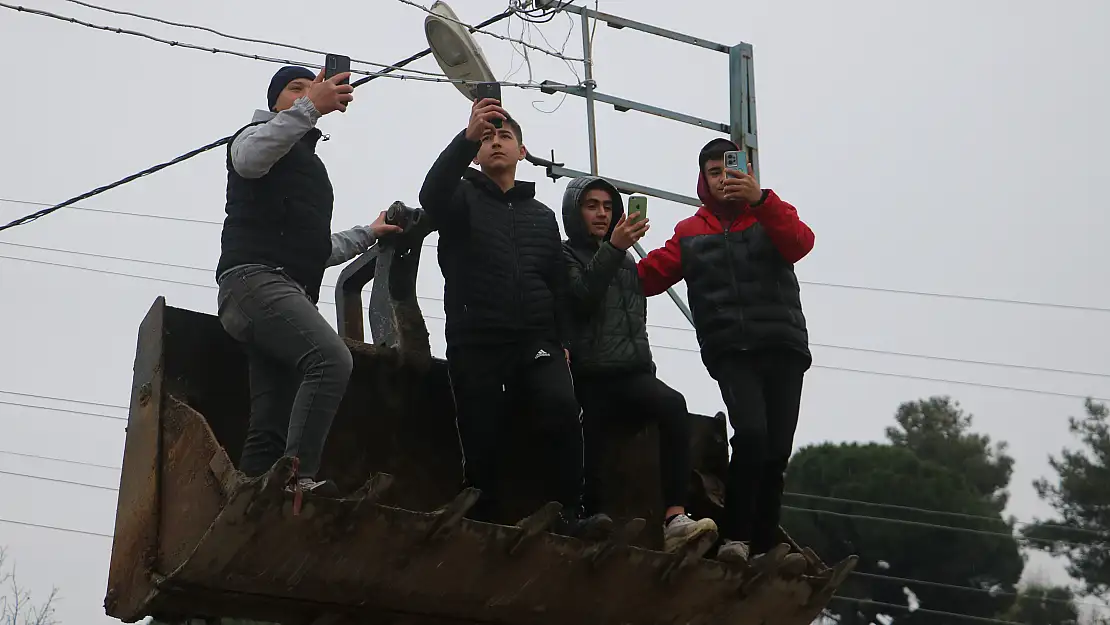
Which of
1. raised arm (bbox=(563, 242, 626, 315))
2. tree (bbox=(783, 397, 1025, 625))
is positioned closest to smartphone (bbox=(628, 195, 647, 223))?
raised arm (bbox=(563, 242, 626, 315))

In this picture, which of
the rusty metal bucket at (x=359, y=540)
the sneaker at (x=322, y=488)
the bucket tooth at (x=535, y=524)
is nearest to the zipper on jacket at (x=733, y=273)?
the rusty metal bucket at (x=359, y=540)

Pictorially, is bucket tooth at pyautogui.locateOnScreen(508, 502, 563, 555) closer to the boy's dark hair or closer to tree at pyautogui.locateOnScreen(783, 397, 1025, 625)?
Answer: the boy's dark hair

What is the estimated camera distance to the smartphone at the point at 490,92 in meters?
6.01

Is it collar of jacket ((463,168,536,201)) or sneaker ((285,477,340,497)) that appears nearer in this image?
sneaker ((285,477,340,497))

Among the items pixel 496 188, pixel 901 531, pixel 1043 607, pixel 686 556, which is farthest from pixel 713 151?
pixel 1043 607

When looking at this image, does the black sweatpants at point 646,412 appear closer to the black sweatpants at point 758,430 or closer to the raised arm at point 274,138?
the black sweatpants at point 758,430

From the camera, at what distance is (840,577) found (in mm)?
6258

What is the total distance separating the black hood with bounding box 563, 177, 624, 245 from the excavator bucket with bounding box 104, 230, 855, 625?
70cm

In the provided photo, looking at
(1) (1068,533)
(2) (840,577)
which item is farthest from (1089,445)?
(2) (840,577)

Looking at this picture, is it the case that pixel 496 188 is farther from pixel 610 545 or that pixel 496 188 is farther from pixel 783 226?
pixel 610 545

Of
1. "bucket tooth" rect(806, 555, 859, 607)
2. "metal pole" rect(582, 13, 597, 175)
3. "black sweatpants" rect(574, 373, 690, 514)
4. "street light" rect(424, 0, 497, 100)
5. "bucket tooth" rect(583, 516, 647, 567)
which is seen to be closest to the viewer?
"bucket tooth" rect(583, 516, 647, 567)

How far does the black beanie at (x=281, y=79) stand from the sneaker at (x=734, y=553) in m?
2.35

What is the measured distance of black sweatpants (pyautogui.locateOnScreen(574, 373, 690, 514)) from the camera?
608 centimetres

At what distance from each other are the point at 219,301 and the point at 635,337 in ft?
5.73
